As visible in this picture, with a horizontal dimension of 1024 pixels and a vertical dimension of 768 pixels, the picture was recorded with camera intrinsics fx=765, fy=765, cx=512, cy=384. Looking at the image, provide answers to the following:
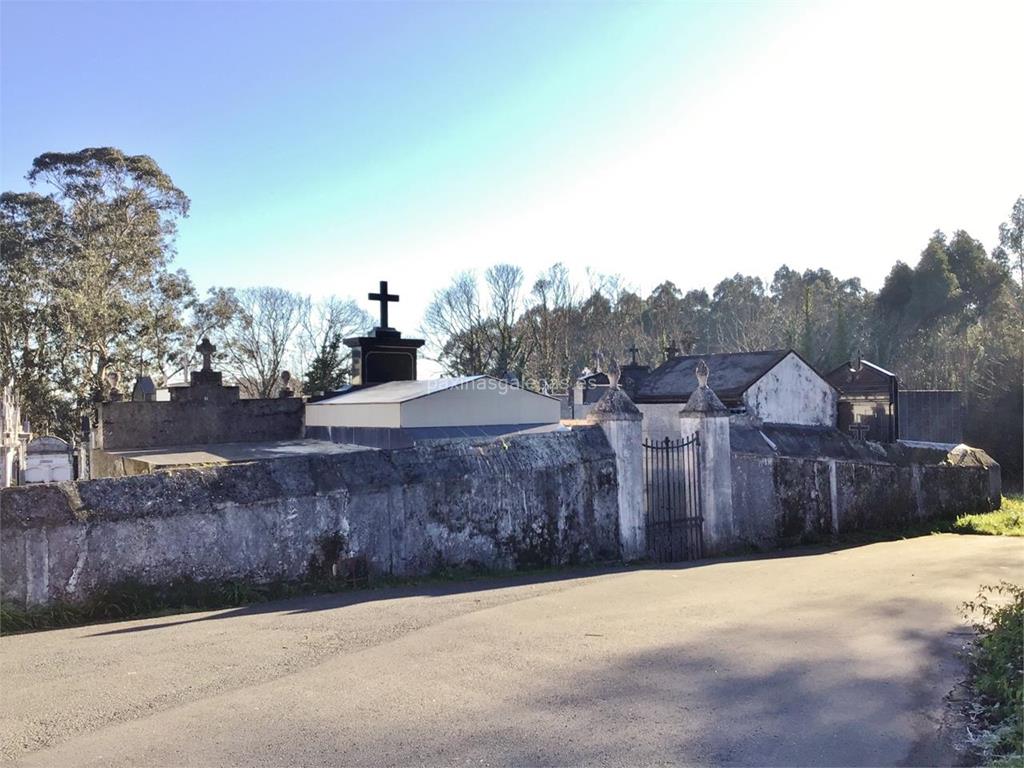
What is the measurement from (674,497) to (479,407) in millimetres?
4372

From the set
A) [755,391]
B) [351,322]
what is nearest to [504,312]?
[351,322]

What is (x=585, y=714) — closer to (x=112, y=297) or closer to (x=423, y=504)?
(x=423, y=504)

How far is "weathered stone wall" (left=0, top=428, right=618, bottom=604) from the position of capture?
624 cm

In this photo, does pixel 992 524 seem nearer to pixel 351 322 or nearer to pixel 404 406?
pixel 404 406

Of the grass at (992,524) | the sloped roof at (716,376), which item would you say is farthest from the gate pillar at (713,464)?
the grass at (992,524)

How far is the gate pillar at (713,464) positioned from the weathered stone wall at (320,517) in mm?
1815

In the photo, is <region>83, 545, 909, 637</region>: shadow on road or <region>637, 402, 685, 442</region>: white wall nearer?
<region>83, 545, 909, 637</region>: shadow on road

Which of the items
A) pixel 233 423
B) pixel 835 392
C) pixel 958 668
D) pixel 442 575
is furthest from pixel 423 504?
pixel 835 392

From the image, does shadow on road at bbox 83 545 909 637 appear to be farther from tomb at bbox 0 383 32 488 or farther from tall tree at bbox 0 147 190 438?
tall tree at bbox 0 147 190 438

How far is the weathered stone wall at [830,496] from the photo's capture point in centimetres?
1177

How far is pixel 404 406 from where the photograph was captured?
13.2 meters

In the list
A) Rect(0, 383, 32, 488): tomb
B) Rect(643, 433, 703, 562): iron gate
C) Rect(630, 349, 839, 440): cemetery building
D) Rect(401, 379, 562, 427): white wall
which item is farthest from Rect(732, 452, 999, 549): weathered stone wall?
Rect(0, 383, 32, 488): tomb

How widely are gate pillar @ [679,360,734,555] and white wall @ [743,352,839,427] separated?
13.2ft

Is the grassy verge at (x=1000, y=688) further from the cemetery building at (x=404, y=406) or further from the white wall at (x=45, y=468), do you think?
the white wall at (x=45, y=468)
